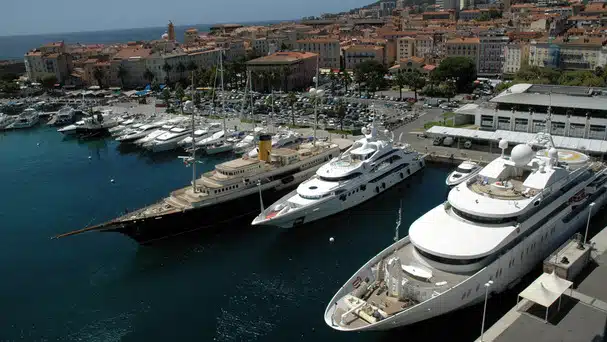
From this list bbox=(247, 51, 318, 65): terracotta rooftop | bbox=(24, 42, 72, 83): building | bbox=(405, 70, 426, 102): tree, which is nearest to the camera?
bbox=(405, 70, 426, 102): tree

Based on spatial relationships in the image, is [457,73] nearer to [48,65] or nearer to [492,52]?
[492,52]

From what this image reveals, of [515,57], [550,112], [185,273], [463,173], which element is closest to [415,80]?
[515,57]

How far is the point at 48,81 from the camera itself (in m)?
119

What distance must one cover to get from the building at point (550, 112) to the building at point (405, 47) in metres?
62.9

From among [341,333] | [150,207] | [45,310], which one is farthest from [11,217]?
[341,333]

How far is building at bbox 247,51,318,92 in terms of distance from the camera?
103562 mm

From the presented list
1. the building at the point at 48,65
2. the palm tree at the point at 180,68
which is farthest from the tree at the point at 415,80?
the building at the point at 48,65

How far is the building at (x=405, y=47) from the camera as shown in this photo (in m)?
124

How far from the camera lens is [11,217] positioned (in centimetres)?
4819

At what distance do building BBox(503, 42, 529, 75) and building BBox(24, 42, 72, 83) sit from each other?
112m

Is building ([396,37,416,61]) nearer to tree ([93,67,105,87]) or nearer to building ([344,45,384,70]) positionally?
building ([344,45,384,70])

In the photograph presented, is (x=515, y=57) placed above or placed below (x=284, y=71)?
above

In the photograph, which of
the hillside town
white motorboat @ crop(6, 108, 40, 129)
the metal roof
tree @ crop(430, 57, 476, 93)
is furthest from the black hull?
white motorboat @ crop(6, 108, 40, 129)

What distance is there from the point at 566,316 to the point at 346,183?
2237 cm
